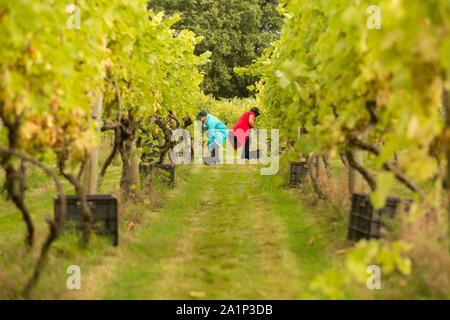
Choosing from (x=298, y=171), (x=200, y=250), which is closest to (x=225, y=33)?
(x=298, y=171)

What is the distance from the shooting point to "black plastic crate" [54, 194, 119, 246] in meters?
6.34

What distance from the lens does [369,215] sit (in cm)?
600

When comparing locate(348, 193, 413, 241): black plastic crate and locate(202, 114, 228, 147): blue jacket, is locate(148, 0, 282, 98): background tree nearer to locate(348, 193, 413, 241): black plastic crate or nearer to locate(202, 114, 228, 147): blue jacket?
locate(202, 114, 228, 147): blue jacket

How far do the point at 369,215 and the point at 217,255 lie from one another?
6.66 feet

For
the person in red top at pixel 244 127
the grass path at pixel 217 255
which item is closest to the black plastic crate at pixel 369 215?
the grass path at pixel 217 255

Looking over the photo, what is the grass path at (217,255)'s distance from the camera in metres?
5.19

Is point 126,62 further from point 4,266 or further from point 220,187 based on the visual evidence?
point 220,187

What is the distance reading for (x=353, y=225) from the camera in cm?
639

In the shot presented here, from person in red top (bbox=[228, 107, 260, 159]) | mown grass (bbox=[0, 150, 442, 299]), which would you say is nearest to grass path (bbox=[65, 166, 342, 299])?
mown grass (bbox=[0, 150, 442, 299])

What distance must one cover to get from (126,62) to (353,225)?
3.74m

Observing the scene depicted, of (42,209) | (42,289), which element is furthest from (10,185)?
(42,209)

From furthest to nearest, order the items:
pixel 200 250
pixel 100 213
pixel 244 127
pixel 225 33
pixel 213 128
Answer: pixel 225 33, pixel 213 128, pixel 244 127, pixel 200 250, pixel 100 213

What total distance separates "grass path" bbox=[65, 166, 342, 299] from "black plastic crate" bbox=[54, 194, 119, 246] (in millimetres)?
333

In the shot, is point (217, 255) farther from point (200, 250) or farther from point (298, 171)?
point (298, 171)
